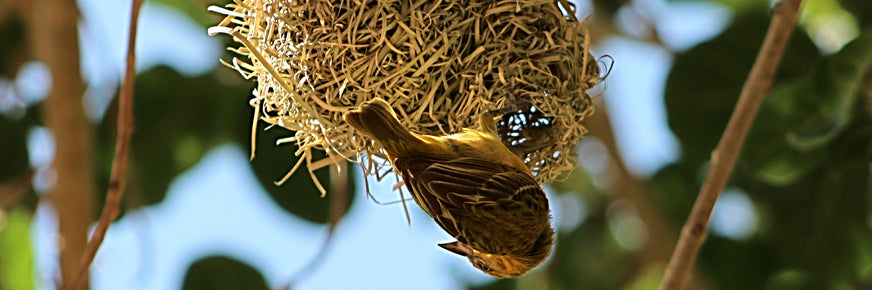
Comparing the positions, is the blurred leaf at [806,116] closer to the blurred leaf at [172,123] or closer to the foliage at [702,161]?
the foliage at [702,161]

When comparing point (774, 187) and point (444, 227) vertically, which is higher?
point (444, 227)

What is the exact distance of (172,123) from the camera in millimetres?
2844

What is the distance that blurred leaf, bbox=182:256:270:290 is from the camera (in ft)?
8.87

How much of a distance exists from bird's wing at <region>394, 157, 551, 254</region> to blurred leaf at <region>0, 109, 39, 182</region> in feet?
7.13

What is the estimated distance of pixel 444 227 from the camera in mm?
1128

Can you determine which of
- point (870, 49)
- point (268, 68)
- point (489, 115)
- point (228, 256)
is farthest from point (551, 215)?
point (228, 256)

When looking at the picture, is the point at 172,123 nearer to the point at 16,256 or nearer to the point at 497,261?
the point at 16,256

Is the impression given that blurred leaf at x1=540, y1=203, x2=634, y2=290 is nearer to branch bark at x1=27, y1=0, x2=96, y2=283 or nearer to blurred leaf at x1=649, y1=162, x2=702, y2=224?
blurred leaf at x1=649, y1=162, x2=702, y2=224

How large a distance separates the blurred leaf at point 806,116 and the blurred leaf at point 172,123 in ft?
4.66

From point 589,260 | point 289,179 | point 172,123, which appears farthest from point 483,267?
point 589,260

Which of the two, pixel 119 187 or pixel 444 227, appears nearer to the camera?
pixel 444 227

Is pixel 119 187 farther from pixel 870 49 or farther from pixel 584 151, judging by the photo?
pixel 584 151

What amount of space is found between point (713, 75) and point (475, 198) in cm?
145

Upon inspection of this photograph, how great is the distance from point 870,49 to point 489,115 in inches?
38.3
